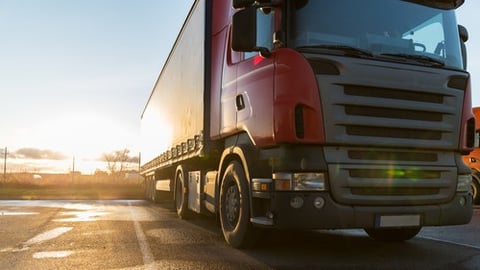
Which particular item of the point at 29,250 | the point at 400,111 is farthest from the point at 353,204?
the point at 29,250

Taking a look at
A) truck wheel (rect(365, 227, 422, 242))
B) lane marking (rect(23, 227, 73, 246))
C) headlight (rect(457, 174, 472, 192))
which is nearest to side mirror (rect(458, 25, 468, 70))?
headlight (rect(457, 174, 472, 192))

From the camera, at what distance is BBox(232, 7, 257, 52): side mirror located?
212 inches

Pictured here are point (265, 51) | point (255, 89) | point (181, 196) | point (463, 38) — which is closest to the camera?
point (265, 51)

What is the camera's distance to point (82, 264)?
208 inches

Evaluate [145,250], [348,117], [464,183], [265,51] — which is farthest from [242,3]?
[464,183]

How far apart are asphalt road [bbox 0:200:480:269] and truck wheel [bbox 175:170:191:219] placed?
93cm

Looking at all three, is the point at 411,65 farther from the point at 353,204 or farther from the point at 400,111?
the point at 353,204

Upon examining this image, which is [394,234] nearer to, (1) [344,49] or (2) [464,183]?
(2) [464,183]

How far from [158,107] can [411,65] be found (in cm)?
1073

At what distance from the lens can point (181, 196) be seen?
10.2 m

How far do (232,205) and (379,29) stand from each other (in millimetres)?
2801

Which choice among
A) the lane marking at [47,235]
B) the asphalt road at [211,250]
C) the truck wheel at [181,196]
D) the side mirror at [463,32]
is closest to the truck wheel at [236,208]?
the asphalt road at [211,250]

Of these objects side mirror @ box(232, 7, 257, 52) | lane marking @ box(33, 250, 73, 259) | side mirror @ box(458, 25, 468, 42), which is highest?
side mirror @ box(458, 25, 468, 42)

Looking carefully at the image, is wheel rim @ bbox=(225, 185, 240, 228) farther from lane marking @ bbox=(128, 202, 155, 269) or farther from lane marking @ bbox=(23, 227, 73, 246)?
lane marking @ bbox=(23, 227, 73, 246)
